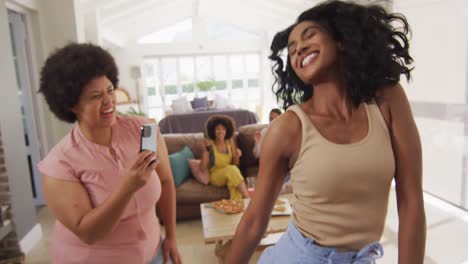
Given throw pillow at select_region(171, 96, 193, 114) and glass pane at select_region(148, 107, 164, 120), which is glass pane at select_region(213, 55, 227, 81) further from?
throw pillow at select_region(171, 96, 193, 114)

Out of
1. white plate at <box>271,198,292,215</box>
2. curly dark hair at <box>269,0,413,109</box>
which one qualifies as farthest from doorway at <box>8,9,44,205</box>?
curly dark hair at <box>269,0,413,109</box>

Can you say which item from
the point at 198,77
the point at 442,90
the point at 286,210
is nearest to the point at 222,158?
the point at 286,210

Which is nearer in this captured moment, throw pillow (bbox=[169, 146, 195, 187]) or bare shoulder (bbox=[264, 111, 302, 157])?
bare shoulder (bbox=[264, 111, 302, 157])

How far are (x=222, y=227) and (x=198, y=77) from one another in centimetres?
797

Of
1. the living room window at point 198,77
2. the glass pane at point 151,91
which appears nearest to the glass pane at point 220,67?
the living room window at point 198,77

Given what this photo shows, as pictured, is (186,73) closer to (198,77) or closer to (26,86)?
(198,77)

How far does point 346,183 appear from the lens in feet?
2.17

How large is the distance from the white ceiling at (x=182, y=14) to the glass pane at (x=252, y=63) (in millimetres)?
687

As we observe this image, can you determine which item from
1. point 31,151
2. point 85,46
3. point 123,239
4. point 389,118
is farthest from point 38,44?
point 389,118

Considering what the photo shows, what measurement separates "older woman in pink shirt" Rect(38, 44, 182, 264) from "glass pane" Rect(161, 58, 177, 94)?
8.76 metres

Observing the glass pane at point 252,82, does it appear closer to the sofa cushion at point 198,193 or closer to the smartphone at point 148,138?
the sofa cushion at point 198,193

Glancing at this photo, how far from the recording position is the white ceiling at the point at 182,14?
5.86 meters

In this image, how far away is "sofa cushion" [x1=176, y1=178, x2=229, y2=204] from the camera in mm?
3193

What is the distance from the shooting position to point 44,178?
1021 millimetres
